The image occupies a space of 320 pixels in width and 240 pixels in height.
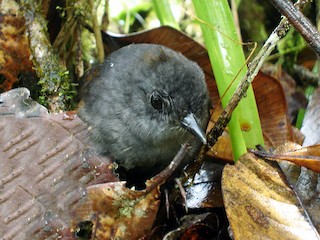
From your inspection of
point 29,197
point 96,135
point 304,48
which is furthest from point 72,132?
point 304,48

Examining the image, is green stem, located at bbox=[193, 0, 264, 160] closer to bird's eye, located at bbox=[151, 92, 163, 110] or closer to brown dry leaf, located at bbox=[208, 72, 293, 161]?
bird's eye, located at bbox=[151, 92, 163, 110]

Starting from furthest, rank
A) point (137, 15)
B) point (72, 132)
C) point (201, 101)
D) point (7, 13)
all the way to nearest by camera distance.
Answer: point (137, 15) → point (7, 13) → point (201, 101) → point (72, 132)

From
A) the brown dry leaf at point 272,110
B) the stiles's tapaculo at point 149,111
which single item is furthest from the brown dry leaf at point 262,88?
the stiles's tapaculo at point 149,111

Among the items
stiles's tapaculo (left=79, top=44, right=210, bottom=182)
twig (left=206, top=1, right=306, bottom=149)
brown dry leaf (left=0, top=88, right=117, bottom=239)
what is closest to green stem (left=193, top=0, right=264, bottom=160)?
stiles's tapaculo (left=79, top=44, right=210, bottom=182)

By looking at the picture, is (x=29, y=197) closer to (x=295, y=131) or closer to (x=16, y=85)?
(x=16, y=85)

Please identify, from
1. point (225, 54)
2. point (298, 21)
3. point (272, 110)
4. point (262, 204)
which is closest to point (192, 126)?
point (225, 54)

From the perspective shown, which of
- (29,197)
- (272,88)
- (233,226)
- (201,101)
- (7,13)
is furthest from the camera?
(272,88)
